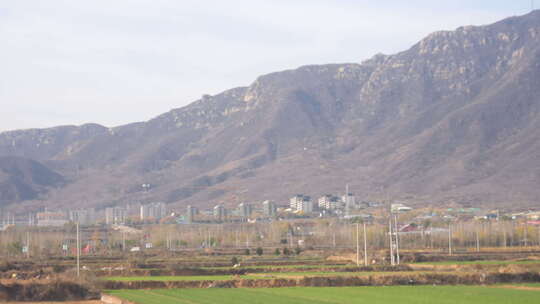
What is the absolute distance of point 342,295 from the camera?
4184 cm

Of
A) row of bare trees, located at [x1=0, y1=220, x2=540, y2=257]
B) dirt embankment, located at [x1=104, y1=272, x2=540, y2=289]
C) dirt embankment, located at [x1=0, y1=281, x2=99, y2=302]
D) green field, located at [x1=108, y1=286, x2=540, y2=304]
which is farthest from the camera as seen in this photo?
row of bare trees, located at [x1=0, y1=220, x2=540, y2=257]

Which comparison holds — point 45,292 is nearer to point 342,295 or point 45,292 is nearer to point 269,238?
point 342,295

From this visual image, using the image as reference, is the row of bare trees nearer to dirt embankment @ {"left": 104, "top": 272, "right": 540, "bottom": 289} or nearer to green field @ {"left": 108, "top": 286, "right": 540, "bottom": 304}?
dirt embankment @ {"left": 104, "top": 272, "right": 540, "bottom": 289}

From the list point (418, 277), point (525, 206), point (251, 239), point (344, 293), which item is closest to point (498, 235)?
point (251, 239)

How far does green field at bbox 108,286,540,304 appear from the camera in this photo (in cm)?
3772

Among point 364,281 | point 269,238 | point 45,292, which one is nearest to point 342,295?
point 364,281

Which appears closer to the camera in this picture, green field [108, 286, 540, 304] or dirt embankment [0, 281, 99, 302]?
green field [108, 286, 540, 304]

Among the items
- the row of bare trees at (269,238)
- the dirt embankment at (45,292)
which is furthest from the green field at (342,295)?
the row of bare trees at (269,238)

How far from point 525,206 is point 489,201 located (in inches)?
430

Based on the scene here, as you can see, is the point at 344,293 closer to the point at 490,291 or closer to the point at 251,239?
the point at 490,291

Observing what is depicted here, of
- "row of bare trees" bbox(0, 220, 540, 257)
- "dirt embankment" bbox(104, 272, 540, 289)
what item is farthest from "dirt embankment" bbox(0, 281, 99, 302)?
"row of bare trees" bbox(0, 220, 540, 257)

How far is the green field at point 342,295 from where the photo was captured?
3772 centimetres

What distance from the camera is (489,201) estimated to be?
183 m

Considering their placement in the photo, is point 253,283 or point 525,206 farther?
point 525,206
